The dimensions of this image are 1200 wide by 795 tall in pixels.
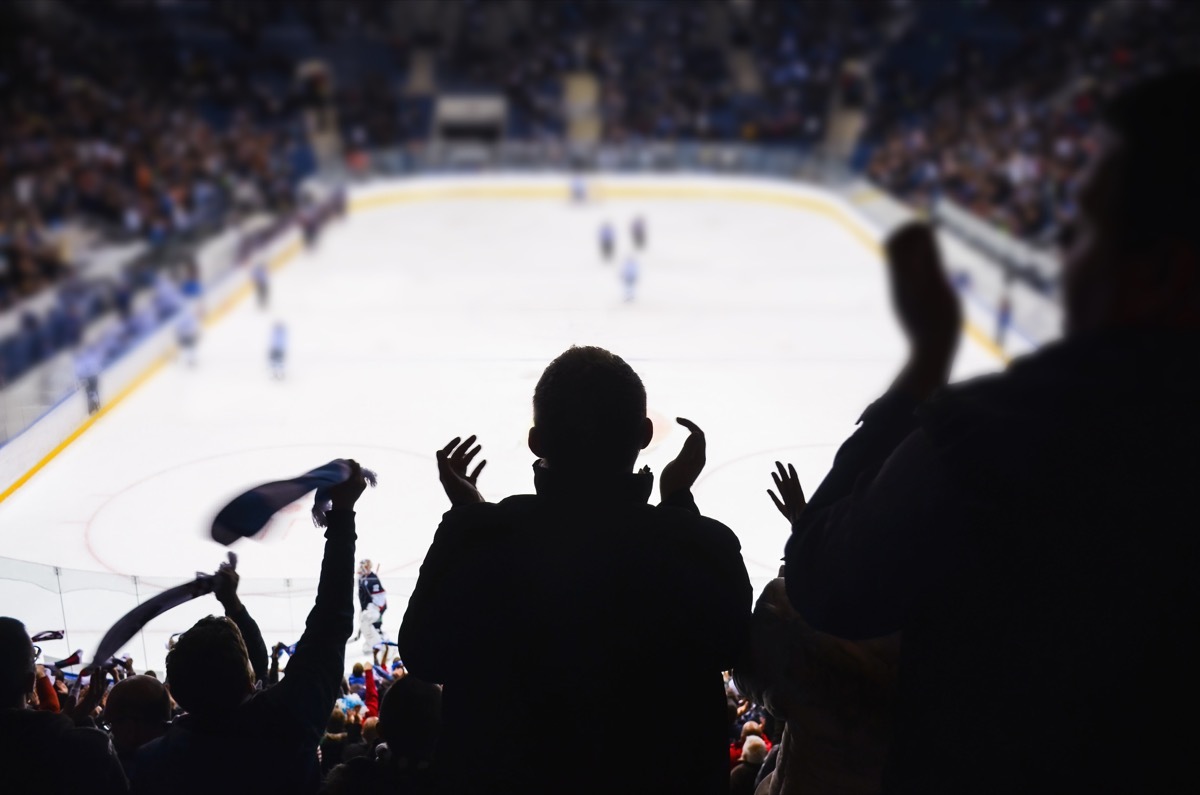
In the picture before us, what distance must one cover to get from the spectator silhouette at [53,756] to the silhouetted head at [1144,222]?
4.49ft

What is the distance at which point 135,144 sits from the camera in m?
16.5

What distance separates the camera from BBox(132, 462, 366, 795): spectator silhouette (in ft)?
4.88

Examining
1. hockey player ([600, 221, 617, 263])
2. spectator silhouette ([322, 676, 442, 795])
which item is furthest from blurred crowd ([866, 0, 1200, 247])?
spectator silhouette ([322, 676, 442, 795])

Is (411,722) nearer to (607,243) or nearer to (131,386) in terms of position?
(131,386)

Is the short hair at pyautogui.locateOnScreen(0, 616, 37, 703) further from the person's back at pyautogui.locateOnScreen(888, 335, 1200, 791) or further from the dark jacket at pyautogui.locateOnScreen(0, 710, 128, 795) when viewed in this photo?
the person's back at pyautogui.locateOnScreen(888, 335, 1200, 791)

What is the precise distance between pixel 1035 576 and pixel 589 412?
52 centimetres

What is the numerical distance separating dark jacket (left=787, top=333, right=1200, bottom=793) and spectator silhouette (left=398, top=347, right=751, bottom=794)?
240 mm

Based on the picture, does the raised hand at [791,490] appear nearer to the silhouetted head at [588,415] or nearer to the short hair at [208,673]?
the silhouetted head at [588,415]

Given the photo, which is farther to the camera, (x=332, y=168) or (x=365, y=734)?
(x=332, y=168)

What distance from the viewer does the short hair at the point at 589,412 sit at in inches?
49.7

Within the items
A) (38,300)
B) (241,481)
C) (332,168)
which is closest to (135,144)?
(332,168)

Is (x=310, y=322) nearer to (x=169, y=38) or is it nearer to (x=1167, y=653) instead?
(x=1167, y=653)

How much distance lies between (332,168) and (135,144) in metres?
2.76

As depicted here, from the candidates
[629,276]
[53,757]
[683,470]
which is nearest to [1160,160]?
[683,470]
